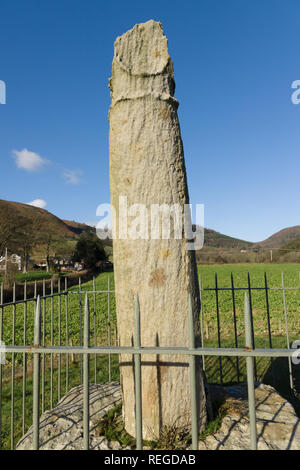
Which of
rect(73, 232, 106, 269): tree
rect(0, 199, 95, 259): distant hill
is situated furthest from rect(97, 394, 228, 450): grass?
rect(73, 232, 106, 269): tree

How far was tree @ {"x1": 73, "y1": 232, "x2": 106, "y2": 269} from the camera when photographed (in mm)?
35219

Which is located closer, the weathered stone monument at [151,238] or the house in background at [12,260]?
the weathered stone monument at [151,238]

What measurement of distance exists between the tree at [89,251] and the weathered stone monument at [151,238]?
33.3 m

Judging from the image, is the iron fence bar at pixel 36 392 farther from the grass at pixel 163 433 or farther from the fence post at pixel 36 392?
the grass at pixel 163 433

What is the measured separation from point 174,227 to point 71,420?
6.39ft

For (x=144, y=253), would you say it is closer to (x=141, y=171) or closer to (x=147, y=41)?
(x=141, y=171)

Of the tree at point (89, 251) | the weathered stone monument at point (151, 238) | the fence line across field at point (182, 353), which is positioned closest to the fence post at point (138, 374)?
the fence line across field at point (182, 353)

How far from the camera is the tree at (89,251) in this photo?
35.2 metres

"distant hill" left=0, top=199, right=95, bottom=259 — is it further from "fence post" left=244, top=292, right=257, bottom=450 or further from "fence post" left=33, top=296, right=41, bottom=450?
"fence post" left=244, top=292, right=257, bottom=450

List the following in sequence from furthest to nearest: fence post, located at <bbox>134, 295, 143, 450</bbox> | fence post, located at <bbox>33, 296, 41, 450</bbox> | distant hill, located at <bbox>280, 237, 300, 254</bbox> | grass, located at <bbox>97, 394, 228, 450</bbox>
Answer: distant hill, located at <bbox>280, 237, 300, 254</bbox>, grass, located at <bbox>97, 394, 228, 450</bbox>, fence post, located at <bbox>33, 296, 41, 450</bbox>, fence post, located at <bbox>134, 295, 143, 450</bbox>

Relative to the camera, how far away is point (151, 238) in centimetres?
238

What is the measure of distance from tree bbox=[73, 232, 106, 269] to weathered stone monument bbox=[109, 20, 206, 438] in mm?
33295

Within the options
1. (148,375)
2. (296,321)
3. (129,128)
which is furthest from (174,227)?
(296,321)

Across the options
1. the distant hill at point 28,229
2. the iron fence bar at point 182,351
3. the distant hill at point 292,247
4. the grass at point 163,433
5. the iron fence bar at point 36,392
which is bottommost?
the grass at point 163,433
